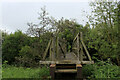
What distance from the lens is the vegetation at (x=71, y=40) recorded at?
6288 mm

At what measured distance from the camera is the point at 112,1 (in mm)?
6773

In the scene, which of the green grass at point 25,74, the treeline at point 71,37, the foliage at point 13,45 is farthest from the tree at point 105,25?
the foliage at point 13,45

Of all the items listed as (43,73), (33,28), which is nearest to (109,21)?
(43,73)

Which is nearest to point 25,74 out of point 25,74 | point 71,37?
point 25,74

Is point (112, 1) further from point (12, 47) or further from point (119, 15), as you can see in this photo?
point (12, 47)

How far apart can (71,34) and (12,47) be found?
4825 mm

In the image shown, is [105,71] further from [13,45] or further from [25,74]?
[13,45]

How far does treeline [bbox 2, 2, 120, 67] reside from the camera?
673cm

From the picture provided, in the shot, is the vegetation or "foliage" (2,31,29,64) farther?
"foliage" (2,31,29,64)

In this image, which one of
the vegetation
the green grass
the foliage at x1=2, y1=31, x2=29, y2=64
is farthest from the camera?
the foliage at x1=2, y1=31, x2=29, y2=64

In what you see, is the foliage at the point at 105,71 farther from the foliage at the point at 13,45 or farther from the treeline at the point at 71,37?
the foliage at the point at 13,45

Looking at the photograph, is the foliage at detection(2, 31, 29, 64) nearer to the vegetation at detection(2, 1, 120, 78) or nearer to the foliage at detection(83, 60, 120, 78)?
the vegetation at detection(2, 1, 120, 78)

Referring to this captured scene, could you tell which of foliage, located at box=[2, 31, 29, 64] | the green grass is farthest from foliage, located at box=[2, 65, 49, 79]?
foliage, located at box=[2, 31, 29, 64]

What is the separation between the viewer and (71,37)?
10891 millimetres
